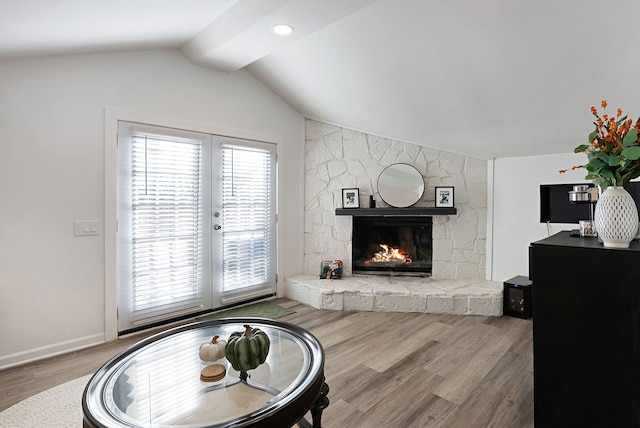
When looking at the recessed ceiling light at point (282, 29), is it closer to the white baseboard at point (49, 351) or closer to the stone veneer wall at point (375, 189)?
the stone veneer wall at point (375, 189)

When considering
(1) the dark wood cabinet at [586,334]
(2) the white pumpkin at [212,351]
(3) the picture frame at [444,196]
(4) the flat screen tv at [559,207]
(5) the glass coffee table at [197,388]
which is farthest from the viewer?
(3) the picture frame at [444,196]

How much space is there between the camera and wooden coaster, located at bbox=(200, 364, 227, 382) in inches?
56.9

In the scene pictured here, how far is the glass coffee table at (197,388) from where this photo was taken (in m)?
1.15

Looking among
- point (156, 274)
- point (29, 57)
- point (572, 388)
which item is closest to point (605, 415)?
point (572, 388)

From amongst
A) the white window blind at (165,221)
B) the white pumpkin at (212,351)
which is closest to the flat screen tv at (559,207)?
the white pumpkin at (212,351)

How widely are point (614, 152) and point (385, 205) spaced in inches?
112

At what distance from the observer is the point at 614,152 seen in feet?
4.78

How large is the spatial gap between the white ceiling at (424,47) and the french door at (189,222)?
877 mm

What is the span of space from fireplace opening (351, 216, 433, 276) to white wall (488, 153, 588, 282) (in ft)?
2.54

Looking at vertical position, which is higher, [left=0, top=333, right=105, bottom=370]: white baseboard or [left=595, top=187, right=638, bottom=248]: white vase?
[left=595, top=187, right=638, bottom=248]: white vase

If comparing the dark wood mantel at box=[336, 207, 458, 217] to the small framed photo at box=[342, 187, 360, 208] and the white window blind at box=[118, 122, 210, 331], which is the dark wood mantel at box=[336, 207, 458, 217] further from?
the white window blind at box=[118, 122, 210, 331]

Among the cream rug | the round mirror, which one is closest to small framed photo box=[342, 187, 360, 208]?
the round mirror

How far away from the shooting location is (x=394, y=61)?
2.87 meters

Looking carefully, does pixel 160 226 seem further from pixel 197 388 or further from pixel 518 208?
pixel 518 208
